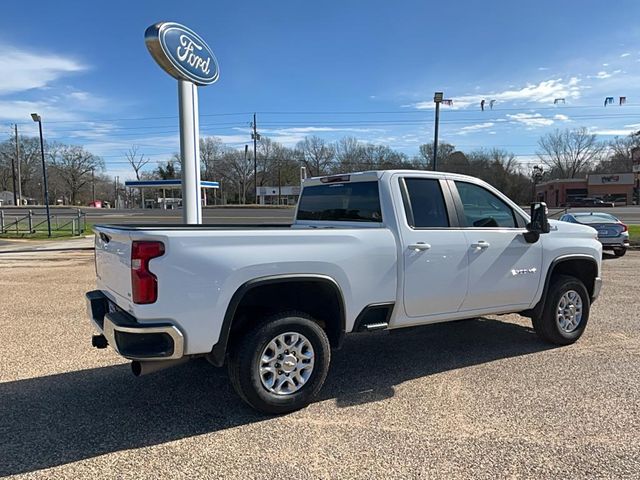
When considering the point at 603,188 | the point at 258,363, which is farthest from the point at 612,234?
the point at 603,188

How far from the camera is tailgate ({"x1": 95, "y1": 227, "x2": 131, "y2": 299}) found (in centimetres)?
331

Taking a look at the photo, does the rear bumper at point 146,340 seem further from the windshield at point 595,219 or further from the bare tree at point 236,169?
the bare tree at point 236,169

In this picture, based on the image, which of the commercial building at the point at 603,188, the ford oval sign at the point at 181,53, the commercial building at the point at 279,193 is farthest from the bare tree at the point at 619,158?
the ford oval sign at the point at 181,53

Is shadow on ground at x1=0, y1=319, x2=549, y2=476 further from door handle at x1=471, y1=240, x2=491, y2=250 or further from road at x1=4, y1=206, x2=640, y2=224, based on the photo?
road at x1=4, y1=206, x2=640, y2=224

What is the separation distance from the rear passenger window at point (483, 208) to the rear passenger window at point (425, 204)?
288 millimetres

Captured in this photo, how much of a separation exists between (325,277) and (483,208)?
2.11 meters

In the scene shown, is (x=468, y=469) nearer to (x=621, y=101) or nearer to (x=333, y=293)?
(x=333, y=293)

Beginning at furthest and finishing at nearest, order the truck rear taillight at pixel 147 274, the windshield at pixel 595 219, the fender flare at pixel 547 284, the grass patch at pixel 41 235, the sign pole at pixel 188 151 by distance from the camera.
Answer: the grass patch at pixel 41 235 < the windshield at pixel 595 219 < the sign pole at pixel 188 151 < the fender flare at pixel 547 284 < the truck rear taillight at pixel 147 274

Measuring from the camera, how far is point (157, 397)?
407cm

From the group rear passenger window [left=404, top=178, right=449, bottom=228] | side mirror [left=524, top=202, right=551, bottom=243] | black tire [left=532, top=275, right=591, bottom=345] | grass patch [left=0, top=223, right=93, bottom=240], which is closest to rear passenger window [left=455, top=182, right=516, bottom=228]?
side mirror [left=524, top=202, right=551, bottom=243]

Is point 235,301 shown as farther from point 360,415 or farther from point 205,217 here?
point 205,217

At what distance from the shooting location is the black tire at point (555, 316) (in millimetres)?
5270

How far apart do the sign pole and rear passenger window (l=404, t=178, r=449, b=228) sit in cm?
839

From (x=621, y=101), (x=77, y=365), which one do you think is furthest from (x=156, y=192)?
(x=77, y=365)
